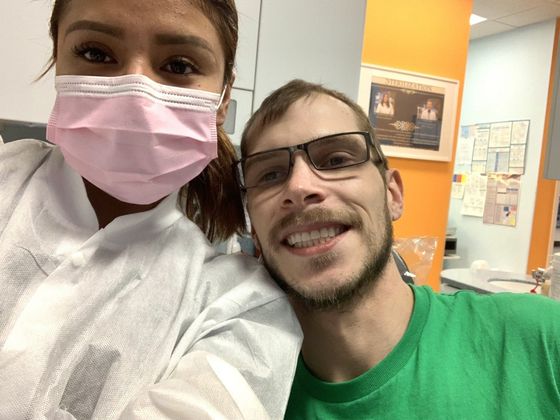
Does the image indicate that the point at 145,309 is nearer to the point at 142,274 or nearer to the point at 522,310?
the point at 142,274

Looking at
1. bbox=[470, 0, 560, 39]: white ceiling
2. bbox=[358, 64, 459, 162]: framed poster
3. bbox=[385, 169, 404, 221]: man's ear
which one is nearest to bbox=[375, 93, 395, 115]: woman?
bbox=[358, 64, 459, 162]: framed poster

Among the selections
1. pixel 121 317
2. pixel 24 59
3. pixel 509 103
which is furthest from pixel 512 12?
pixel 121 317

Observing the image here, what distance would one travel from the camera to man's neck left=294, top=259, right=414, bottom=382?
0.91 meters

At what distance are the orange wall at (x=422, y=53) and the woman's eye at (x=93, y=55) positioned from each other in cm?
246

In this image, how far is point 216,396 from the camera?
0.56 metres

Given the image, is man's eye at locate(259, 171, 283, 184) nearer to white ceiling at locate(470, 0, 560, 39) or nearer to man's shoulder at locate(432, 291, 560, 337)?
man's shoulder at locate(432, 291, 560, 337)

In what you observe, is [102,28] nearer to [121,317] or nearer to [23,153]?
[23,153]

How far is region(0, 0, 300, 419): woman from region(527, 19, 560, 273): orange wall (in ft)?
11.9

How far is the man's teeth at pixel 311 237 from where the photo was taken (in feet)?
2.85

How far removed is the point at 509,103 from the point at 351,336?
3831 millimetres

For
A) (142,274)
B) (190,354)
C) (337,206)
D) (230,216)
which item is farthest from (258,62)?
(190,354)

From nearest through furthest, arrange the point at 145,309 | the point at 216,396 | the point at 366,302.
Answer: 1. the point at 216,396
2. the point at 145,309
3. the point at 366,302

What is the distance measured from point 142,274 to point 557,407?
76 cm

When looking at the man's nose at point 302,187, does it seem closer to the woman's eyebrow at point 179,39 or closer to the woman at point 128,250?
the woman at point 128,250
